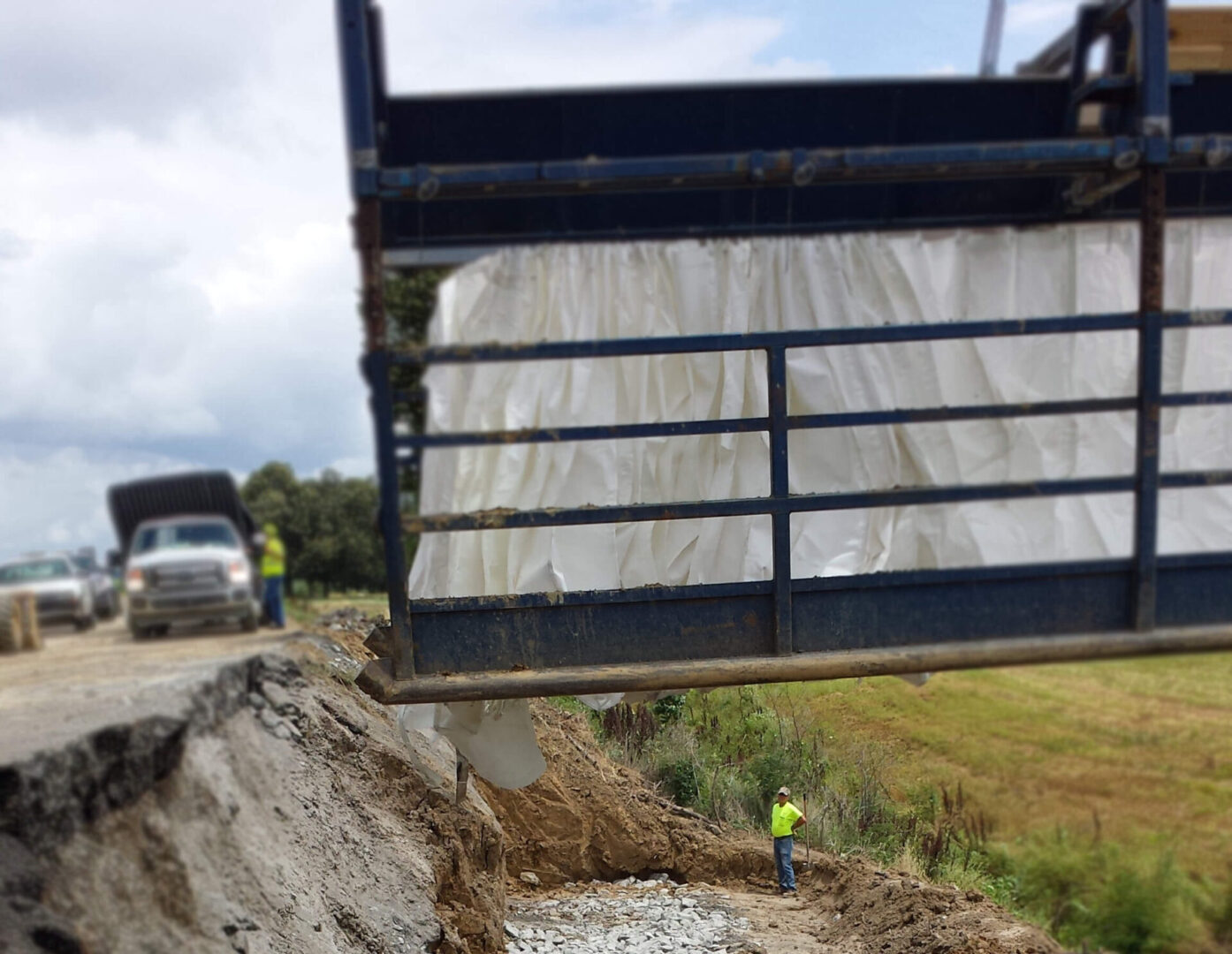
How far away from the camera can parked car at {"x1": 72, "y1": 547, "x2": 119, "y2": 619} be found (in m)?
15.3

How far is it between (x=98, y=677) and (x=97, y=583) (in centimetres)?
784

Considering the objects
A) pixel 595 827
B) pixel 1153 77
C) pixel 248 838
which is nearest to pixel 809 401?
pixel 1153 77

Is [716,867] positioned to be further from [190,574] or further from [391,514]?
[391,514]

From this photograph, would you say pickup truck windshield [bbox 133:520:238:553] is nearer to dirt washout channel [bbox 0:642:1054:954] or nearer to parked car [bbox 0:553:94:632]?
parked car [bbox 0:553:94:632]

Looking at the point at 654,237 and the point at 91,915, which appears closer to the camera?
the point at 91,915

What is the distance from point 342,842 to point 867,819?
269 inches

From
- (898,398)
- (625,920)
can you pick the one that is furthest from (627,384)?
(625,920)

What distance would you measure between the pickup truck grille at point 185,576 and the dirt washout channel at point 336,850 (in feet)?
14.4

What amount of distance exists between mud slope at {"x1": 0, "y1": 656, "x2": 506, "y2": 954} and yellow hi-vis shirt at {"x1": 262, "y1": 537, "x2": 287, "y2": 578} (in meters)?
5.08

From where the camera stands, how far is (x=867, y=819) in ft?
Answer: 36.7

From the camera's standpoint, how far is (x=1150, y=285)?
3.87m

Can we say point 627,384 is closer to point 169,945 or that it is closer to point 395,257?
point 395,257

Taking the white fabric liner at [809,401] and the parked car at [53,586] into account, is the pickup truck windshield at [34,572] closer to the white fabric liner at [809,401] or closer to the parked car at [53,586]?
the parked car at [53,586]

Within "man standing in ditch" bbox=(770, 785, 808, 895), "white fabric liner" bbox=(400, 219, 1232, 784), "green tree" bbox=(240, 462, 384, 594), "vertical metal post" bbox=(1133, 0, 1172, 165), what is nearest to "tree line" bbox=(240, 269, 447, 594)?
"green tree" bbox=(240, 462, 384, 594)
